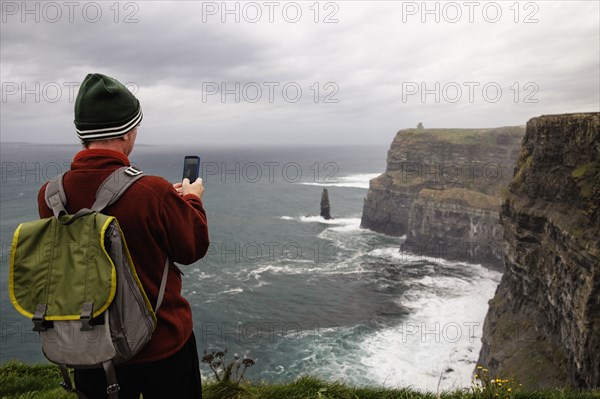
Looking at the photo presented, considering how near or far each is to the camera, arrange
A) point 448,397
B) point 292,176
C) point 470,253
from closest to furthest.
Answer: point 448,397, point 470,253, point 292,176

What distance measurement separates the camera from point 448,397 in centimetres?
608

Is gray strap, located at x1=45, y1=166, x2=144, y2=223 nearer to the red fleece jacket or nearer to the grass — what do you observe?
the red fleece jacket

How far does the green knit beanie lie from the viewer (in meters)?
2.66

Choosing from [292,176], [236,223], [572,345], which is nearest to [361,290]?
[572,345]

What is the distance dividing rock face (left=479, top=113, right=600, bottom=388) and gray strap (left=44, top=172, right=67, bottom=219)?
20.0m

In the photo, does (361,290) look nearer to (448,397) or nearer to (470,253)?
(470,253)

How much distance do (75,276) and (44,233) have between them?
34 cm

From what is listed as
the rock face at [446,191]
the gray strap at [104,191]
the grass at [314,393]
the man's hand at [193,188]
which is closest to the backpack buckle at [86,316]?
the gray strap at [104,191]

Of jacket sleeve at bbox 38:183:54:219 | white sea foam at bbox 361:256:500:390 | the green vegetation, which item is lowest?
white sea foam at bbox 361:256:500:390

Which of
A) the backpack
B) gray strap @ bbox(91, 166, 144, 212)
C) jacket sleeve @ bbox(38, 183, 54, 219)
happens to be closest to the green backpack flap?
the backpack

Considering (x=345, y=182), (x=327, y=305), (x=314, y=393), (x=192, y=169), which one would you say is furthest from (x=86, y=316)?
(x=345, y=182)

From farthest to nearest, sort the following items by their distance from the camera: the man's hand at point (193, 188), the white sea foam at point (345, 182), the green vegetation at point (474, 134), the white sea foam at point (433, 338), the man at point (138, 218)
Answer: the white sea foam at point (345, 182) → the green vegetation at point (474, 134) → the white sea foam at point (433, 338) → the man's hand at point (193, 188) → the man at point (138, 218)

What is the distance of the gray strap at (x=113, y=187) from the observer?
2.50 metres

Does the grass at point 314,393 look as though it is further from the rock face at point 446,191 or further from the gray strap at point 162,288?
the rock face at point 446,191
